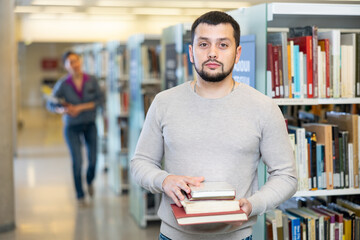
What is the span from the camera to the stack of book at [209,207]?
1.73 m

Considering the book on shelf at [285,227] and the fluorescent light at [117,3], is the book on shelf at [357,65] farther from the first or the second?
the fluorescent light at [117,3]

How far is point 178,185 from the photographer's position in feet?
5.98

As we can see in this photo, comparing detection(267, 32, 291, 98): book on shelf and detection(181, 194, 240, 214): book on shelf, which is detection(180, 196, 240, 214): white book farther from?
detection(267, 32, 291, 98): book on shelf

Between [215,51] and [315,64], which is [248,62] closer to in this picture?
[315,64]

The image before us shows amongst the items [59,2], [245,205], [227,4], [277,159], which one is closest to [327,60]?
[277,159]

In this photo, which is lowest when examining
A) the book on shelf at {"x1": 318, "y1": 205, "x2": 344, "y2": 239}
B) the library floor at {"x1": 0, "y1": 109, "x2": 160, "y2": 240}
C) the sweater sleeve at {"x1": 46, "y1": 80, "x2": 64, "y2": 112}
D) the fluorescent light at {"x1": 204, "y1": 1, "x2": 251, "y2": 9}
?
the library floor at {"x1": 0, "y1": 109, "x2": 160, "y2": 240}

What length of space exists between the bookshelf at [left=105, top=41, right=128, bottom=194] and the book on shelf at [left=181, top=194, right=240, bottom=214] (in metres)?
4.92

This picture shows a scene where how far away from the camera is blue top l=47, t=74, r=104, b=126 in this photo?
19.6ft

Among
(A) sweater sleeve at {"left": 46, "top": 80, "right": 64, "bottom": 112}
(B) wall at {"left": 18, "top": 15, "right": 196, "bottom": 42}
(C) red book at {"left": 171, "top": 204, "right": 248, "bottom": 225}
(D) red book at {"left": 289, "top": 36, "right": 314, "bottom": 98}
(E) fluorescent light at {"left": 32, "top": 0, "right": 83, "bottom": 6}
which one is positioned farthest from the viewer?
(B) wall at {"left": 18, "top": 15, "right": 196, "bottom": 42}

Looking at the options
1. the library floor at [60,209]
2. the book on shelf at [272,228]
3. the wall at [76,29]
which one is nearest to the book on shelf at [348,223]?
the book on shelf at [272,228]

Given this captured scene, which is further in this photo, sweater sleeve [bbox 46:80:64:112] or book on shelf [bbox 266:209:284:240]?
sweater sleeve [bbox 46:80:64:112]

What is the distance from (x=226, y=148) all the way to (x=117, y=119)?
5110 millimetres

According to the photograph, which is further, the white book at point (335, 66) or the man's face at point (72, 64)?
the man's face at point (72, 64)

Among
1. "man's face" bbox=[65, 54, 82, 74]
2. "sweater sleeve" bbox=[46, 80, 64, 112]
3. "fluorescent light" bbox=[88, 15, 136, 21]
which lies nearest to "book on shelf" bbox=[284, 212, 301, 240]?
"sweater sleeve" bbox=[46, 80, 64, 112]
